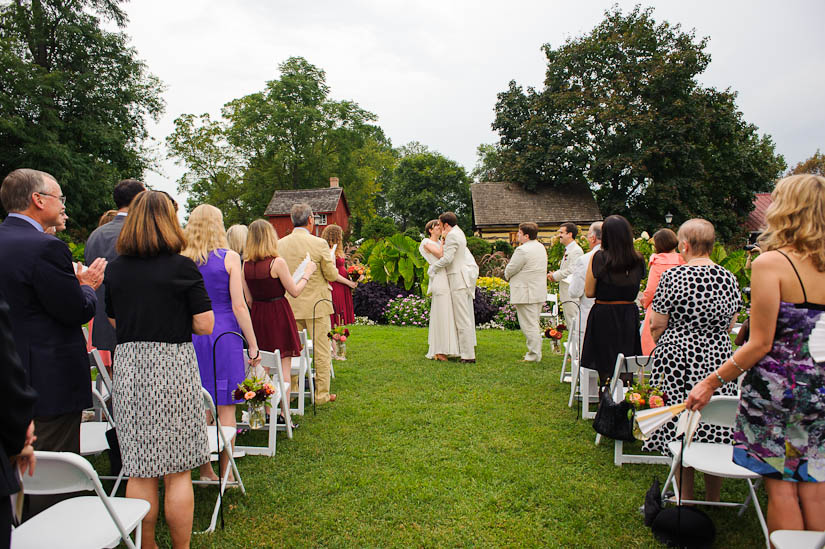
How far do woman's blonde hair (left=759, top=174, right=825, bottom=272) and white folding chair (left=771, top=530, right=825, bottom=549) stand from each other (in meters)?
1.10

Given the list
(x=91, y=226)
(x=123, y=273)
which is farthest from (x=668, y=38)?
(x=123, y=273)

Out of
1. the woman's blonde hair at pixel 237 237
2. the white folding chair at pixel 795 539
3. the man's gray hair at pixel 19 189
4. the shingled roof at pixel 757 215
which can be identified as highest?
the shingled roof at pixel 757 215

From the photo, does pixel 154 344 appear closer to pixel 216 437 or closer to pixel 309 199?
pixel 216 437

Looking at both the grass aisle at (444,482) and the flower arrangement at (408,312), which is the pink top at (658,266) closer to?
the grass aisle at (444,482)

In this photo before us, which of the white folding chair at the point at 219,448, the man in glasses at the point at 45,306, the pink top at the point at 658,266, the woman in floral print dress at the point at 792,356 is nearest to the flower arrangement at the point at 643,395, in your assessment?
the woman in floral print dress at the point at 792,356

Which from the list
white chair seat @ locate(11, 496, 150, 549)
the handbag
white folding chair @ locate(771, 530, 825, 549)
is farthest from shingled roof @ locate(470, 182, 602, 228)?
white chair seat @ locate(11, 496, 150, 549)

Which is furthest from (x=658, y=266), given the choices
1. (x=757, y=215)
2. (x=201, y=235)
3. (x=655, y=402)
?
(x=757, y=215)

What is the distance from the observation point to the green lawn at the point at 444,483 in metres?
3.21

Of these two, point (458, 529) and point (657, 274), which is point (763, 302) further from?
point (657, 274)

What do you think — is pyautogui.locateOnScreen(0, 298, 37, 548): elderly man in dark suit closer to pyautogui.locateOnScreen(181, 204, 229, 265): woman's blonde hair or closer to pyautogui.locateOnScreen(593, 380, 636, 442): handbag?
pyautogui.locateOnScreen(181, 204, 229, 265): woman's blonde hair

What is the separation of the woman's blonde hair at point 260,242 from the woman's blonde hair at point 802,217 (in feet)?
12.2

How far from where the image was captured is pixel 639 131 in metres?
30.5

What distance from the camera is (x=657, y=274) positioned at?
18.1ft

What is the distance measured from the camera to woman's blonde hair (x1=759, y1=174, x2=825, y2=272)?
7.08 feet
